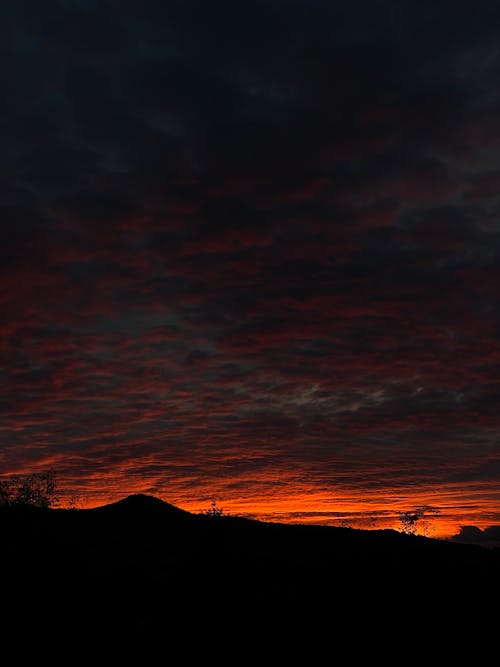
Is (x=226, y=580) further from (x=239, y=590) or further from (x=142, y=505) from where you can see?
(x=142, y=505)

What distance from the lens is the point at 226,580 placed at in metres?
47.2

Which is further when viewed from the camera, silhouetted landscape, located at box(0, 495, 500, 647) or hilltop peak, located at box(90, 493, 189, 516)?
hilltop peak, located at box(90, 493, 189, 516)

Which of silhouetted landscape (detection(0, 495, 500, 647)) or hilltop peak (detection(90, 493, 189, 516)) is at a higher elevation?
hilltop peak (detection(90, 493, 189, 516))

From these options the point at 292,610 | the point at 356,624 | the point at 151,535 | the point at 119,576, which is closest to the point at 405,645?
the point at 356,624

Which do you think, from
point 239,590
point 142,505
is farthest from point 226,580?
point 142,505

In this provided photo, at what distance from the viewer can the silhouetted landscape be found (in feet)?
141

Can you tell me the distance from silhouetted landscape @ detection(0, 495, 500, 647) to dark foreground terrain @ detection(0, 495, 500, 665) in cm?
10

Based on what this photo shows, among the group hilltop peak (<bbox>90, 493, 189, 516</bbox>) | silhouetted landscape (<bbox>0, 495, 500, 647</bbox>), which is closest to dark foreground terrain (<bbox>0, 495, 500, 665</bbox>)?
silhouetted landscape (<bbox>0, 495, 500, 647</bbox>)

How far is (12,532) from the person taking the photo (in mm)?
58156

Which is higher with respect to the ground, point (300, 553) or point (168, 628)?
point (300, 553)

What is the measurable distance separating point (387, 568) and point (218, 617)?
14715 mm

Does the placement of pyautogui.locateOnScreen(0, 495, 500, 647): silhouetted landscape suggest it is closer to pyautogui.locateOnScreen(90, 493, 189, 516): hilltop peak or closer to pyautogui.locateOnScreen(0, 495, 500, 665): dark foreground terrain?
pyautogui.locateOnScreen(0, 495, 500, 665): dark foreground terrain

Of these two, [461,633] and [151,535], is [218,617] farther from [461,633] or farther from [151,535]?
[151,535]

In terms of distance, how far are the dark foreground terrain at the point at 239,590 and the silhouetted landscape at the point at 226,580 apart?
0.10 metres
